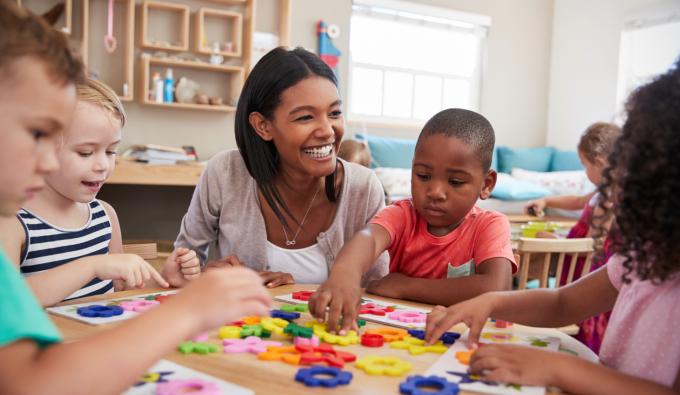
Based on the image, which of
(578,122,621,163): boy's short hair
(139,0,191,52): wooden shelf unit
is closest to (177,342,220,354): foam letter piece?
(578,122,621,163): boy's short hair

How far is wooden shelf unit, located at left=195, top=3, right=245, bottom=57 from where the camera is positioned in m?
4.51

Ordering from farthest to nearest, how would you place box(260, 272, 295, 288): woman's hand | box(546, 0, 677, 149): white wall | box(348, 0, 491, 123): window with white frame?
1. box(546, 0, 677, 149): white wall
2. box(348, 0, 491, 123): window with white frame
3. box(260, 272, 295, 288): woman's hand

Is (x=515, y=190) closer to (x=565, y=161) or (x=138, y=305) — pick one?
(x=565, y=161)

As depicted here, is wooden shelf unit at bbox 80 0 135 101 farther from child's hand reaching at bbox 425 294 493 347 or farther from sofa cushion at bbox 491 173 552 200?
child's hand reaching at bbox 425 294 493 347

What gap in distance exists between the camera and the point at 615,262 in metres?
1.02

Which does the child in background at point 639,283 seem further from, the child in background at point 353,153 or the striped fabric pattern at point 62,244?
the child in background at point 353,153

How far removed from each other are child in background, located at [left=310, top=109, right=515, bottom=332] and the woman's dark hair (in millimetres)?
297

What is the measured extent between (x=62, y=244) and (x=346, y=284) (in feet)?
2.26

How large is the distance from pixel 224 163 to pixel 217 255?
0.29 m

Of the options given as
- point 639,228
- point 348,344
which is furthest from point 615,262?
point 348,344

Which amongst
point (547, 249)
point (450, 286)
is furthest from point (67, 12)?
point (450, 286)

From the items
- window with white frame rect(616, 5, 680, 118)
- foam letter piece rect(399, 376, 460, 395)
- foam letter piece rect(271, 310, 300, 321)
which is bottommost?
foam letter piece rect(271, 310, 300, 321)

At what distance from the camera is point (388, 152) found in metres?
5.49

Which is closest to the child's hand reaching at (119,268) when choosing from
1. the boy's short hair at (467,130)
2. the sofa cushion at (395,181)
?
the boy's short hair at (467,130)
